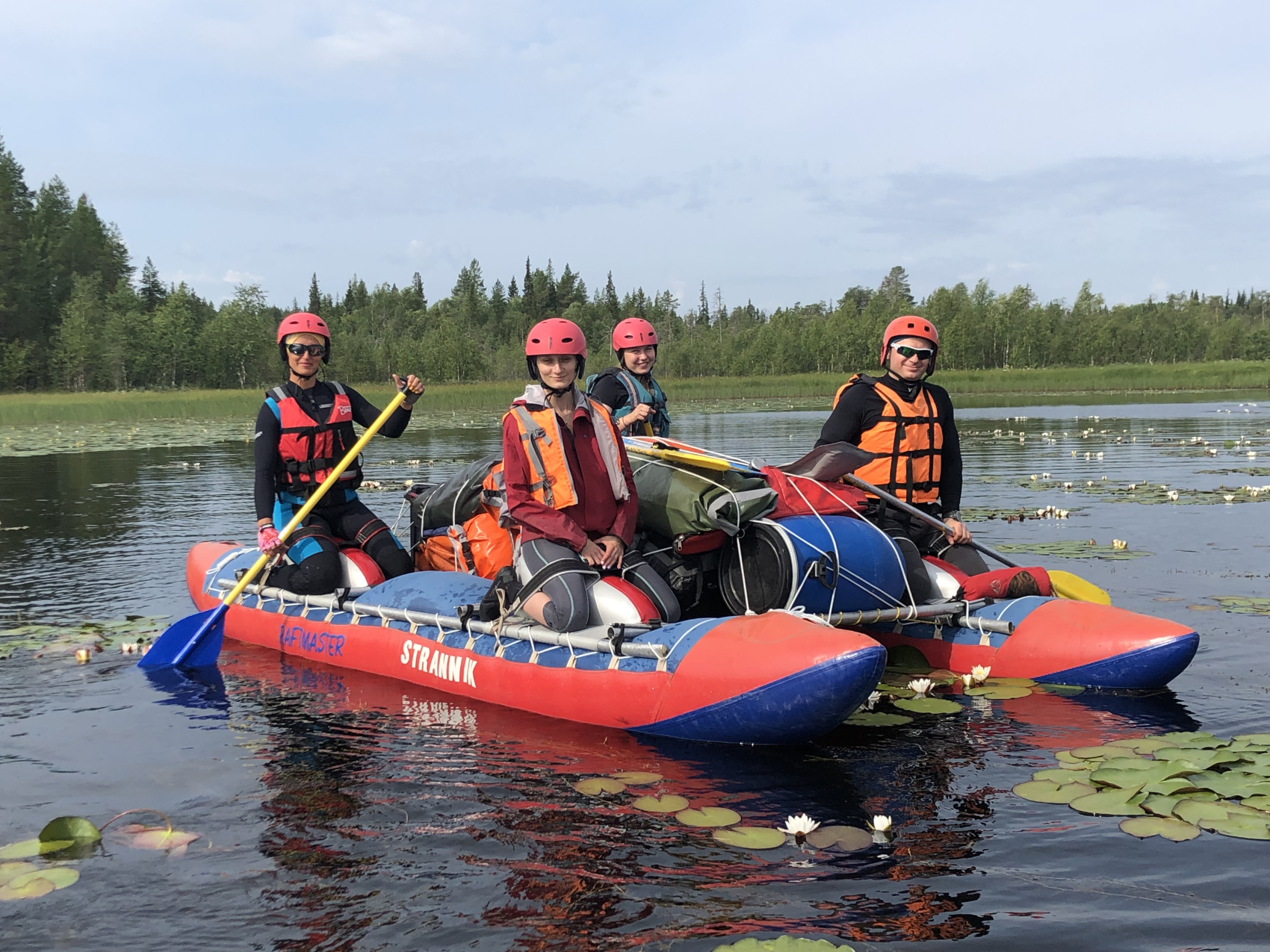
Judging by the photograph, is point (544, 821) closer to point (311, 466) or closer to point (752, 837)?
point (752, 837)

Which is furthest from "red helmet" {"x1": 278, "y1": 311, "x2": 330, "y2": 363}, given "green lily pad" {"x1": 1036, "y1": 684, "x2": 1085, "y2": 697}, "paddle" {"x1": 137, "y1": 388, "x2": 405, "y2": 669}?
"green lily pad" {"x1": 1036, "y1": 684, "x2": 1085, "y2": 697}

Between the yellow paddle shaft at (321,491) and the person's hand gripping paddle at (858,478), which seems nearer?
the person's hand gripping paddle at (858,478)

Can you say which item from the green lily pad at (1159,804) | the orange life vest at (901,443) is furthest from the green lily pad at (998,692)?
the green lily pad at (1159,804)

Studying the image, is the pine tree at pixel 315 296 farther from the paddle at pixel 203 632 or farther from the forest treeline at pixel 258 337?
the paddle at pixel 203 632

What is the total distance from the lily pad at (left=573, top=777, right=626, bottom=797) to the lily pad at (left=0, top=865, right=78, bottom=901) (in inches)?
85.7

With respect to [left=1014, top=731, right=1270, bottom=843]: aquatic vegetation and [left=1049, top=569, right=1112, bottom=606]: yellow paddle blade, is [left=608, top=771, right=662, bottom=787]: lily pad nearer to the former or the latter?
[left=1014, top=731, right=1270, bottom=843]: aquatic vegetation

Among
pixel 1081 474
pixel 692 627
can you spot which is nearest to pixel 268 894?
pixel 692 627

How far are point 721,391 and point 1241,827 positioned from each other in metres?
55.0

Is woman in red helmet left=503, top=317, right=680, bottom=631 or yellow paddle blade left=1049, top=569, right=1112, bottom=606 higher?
woman in red helmet left=503, top=317, right=680, bottom=631

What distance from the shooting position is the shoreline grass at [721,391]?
4550 centimetres

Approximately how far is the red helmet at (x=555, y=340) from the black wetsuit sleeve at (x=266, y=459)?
8.34 ft

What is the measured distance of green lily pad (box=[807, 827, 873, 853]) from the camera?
4496mm

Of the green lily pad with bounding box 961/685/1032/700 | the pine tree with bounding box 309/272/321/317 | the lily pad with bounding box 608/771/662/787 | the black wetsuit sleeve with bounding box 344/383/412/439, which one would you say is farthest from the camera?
the pine tree with bounding box 309/272/321/317

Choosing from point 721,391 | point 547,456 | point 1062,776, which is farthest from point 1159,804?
point 721,391
